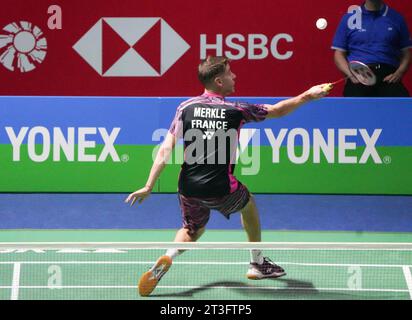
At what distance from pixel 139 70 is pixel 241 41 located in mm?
1334

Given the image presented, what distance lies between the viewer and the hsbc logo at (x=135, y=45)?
1246 cm

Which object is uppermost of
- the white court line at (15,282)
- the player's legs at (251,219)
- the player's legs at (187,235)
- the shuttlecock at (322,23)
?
the shuttlecock at (322,23)

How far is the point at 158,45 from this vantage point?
12.5m

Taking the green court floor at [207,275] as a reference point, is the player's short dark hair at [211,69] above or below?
above

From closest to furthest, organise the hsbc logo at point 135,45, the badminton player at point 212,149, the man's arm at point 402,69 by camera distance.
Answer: the badminton player at point 212,149
the man's arm at point 402,69
the hsbc logo at point 135,45

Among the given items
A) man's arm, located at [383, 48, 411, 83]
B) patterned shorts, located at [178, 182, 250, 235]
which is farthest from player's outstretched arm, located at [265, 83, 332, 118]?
man's arm, located at [383, 48, 411, 83]

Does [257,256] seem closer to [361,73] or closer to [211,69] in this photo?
[211,69]

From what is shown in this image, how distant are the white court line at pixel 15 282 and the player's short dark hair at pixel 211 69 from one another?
1764 millimetres

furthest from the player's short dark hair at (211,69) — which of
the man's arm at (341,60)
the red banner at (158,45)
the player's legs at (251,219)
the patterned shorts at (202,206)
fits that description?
the red banner at (158,45)

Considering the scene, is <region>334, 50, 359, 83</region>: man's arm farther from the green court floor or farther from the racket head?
the green court floor

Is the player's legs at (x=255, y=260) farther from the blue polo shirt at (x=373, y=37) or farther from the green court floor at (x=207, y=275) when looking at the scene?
the blue polo shirt at (x=373, y=37)

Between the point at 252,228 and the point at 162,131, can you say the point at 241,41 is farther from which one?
the point at 252,228

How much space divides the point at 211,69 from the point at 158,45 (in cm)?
611

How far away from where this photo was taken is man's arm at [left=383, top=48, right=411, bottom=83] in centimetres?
1023
